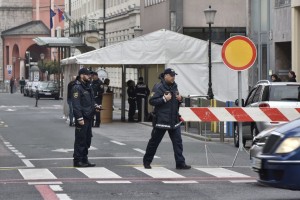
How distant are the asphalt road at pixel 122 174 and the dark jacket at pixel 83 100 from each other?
97 centimetres

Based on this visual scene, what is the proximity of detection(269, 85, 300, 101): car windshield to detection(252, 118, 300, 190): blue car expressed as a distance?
9.84 m

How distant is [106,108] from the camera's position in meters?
37.1

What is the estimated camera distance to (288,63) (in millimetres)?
39688

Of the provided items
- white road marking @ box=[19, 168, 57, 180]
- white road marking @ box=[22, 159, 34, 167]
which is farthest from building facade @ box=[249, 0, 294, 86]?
white road marking @ box=[19, 168, 57, 180]

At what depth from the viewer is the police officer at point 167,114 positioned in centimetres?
1744

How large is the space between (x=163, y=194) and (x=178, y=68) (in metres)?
22.6

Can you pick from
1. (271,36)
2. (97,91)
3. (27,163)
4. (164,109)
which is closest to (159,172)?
(164,109)

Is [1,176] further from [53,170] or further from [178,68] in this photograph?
[178,68]

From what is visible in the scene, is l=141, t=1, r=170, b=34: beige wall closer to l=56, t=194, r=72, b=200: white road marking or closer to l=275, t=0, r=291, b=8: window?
l=275, t=0, r=291, b=8: window

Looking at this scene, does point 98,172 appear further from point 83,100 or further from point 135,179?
point 83,100

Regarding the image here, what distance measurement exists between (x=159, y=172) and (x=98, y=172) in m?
1.01

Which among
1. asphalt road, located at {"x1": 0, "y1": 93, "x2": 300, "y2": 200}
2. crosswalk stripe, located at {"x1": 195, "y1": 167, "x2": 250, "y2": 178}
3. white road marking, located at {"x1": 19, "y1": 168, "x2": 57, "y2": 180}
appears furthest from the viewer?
crosswalk stripe, located at {"x1": 195, "y1": 167, "x2": 250, "y2": 178}

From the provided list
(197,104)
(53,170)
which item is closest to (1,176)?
(53,170)

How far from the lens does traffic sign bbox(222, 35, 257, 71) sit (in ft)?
65.3
